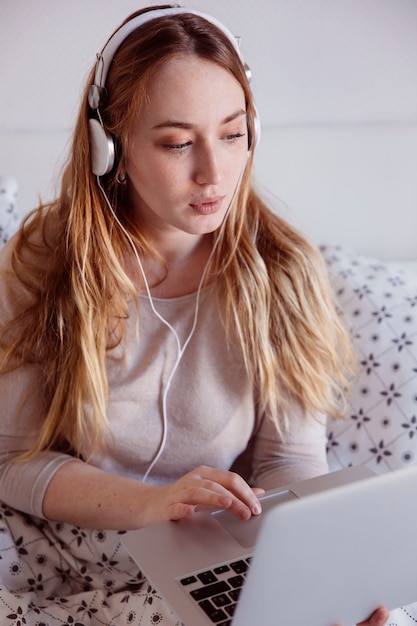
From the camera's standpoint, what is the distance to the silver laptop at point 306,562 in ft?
2.20

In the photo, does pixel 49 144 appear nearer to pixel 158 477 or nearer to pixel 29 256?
pixel 29 256

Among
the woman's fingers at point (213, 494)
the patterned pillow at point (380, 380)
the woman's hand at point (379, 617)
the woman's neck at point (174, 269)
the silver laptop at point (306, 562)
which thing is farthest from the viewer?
the patterned pillow at point (380, 380)

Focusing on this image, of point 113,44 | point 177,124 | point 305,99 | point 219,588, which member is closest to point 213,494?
point 219,588

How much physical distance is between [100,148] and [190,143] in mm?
116

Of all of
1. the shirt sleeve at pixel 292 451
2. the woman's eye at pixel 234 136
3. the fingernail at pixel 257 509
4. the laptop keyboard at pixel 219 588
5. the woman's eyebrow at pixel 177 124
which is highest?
the woman's eyebrow at pixel 177 124

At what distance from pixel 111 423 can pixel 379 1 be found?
1.01 metres

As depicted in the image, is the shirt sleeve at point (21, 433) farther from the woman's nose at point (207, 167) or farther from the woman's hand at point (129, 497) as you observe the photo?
the woman's nose at point (207, 167)

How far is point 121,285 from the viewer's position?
1137 mm

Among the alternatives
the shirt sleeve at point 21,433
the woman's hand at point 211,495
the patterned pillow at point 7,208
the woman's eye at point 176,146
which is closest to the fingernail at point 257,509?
the woman's hand at point 211,495

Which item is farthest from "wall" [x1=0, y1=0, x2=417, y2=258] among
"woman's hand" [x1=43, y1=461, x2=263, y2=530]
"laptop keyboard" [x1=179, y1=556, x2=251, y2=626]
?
"laptop keyboard" [x1=179, y1=556, x2=251, y2=626]

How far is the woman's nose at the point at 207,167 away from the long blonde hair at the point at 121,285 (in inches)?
3.9

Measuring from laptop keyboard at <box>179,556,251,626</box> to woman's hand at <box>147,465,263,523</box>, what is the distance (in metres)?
0.06

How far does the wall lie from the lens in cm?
155

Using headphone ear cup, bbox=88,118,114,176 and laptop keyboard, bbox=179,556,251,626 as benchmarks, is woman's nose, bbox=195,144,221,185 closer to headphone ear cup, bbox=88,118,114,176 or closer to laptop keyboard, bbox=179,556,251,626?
headphone ear cup, bbox=88,118,114,176
